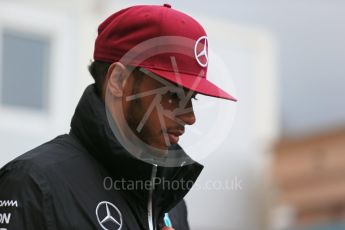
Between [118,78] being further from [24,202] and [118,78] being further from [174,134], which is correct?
[24,202]

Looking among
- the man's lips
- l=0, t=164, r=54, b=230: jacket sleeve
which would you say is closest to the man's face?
the man's lips

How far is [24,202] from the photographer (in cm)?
220

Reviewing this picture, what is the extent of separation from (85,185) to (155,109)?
274 millimetres

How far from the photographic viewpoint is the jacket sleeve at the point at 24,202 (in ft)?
7.18

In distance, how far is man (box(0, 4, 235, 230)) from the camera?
7.72 ft

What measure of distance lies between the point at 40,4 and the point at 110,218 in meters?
10.8

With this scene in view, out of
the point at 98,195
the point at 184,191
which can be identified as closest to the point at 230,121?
the point at 184,191

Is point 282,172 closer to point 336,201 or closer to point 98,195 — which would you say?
point 336,201

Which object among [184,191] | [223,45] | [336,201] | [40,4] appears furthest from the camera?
[223,45]

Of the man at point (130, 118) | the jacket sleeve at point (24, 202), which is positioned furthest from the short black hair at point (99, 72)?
the jacket sleeve at point (24, 202)

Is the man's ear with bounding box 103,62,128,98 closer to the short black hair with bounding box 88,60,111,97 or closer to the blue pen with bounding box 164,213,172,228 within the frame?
the short black hair with bounding box 88,60,111,97

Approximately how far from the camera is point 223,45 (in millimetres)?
14969

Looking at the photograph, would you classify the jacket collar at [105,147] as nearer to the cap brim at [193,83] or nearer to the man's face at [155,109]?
the man's face at [155,109]

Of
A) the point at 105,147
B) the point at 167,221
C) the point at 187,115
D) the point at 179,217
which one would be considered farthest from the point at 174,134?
the point at 179,217
